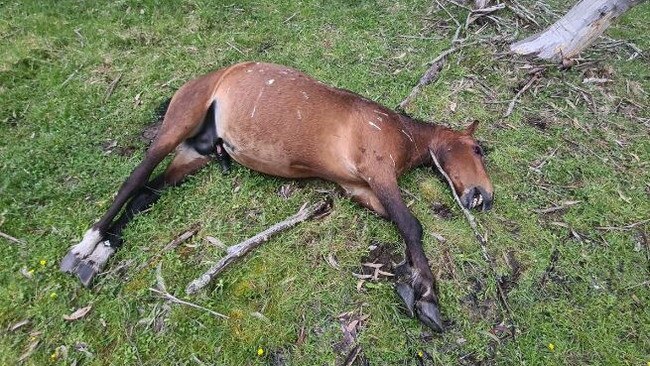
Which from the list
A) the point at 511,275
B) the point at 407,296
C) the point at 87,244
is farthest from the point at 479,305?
the point at 87,244

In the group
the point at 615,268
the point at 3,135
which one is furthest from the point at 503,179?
the point at 3,135

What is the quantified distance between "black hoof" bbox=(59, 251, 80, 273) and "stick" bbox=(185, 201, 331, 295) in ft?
2.71

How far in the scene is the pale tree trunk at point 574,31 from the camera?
4934 millimetres

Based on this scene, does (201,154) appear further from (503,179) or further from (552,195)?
(552,195)

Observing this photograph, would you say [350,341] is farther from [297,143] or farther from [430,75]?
[430,75]

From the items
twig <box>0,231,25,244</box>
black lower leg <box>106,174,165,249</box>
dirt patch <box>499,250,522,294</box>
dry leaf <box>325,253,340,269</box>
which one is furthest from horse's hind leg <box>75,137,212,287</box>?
dirt patch <box>499,250,522,294</box>

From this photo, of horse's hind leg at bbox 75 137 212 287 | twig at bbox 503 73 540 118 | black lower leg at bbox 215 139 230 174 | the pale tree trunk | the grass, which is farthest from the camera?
twig at bbox 503 73 540 118

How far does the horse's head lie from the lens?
4.01 metres

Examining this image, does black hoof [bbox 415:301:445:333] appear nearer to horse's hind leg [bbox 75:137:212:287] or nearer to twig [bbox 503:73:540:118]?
horse's hind leg [bbox 75:137:212:287]

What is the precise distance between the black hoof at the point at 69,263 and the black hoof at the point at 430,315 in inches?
93.6

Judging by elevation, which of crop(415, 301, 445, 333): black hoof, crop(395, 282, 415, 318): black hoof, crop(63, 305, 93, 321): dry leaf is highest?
crop(63, 305, 93, 321): dry leaf

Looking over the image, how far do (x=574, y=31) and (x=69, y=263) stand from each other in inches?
206

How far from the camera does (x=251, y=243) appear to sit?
12.0ft

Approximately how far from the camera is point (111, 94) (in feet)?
16.8
